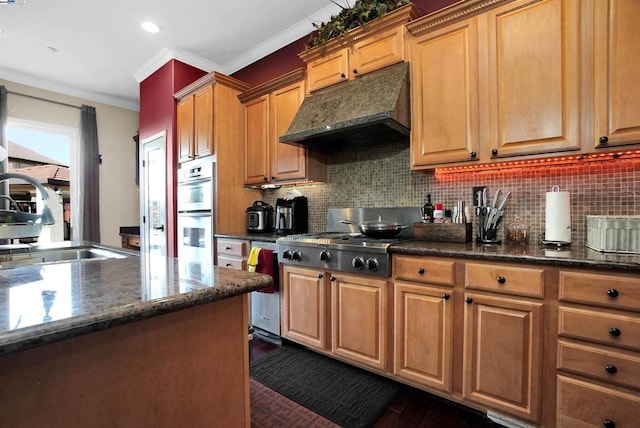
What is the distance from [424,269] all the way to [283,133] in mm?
1960

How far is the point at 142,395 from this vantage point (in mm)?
626

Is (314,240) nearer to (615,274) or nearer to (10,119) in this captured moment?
(615,274)

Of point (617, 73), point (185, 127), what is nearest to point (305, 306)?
point (617, 73)

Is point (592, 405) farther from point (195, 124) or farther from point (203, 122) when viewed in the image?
point (195, 124)

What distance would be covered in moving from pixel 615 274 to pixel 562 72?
1.10 metres

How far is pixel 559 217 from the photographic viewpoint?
5.61ft

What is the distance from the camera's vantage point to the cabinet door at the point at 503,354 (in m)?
1.44

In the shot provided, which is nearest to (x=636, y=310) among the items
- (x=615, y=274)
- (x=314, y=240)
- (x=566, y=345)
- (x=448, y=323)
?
(x=615, y=274)

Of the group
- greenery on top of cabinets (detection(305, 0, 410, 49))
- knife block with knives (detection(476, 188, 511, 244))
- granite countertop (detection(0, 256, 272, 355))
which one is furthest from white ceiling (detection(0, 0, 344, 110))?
granite countertop (detection(0, 256, 272, 355))

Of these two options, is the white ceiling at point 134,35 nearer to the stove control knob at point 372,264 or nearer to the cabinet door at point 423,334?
the stove control knob at point 372,264

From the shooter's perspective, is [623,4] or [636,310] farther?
[623,4]

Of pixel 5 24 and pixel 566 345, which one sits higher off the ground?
pixel 5 24

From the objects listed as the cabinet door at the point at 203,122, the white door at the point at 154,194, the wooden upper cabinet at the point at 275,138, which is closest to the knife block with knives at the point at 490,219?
the wooden upper cabinet at the point at 275,138

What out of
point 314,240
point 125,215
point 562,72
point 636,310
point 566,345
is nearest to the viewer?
point 636,310
